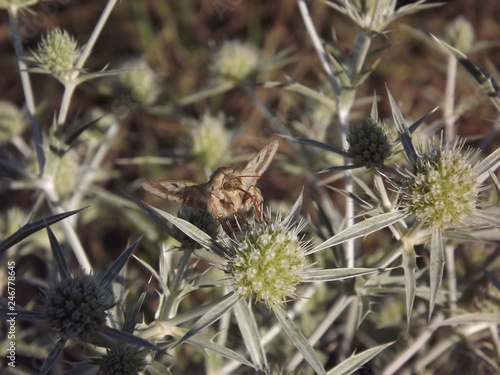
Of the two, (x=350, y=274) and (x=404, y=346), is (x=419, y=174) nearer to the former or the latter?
(x=350, y=274)

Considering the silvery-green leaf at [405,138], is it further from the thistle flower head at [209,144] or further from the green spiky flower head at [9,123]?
the green spiky flower head at [9,123]

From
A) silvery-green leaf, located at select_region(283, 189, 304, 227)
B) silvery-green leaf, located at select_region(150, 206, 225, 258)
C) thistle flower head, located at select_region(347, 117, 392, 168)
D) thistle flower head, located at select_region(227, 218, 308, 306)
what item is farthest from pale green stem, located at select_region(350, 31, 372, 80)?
silvery-green leaf, located at select_region(150, 206, 225, 258)

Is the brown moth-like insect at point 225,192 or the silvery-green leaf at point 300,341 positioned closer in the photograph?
the silvery-green leaf at point 300,341

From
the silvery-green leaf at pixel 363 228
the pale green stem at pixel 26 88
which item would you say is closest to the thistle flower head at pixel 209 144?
the pale green stem at pixel 26 88

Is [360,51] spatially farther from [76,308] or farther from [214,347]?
[76,308]

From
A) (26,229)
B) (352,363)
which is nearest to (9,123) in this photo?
(26,229)

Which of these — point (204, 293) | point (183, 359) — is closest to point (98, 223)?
point (204, 293)
